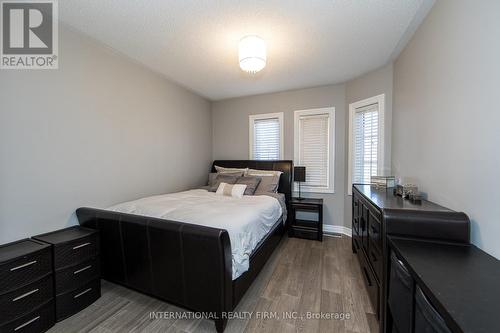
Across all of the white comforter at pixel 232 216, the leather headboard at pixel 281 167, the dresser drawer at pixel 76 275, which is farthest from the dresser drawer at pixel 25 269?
the leather headboard at pixel 281 167

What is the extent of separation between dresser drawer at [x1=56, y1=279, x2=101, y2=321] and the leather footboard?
163 mm

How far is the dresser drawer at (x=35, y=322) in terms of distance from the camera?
1369 millimetres

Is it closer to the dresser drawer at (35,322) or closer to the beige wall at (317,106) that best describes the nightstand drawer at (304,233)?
the beige wall at (317,106)

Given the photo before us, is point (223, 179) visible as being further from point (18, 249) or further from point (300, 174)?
point (18, 249)

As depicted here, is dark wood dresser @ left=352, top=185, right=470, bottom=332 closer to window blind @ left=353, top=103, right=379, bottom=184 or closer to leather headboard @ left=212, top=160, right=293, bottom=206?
window blind @ left=353, top=103, right=379, bottom=184

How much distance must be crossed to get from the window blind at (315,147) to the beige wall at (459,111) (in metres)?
1.55

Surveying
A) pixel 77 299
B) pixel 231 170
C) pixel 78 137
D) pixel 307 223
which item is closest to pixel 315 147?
pixel 307 223

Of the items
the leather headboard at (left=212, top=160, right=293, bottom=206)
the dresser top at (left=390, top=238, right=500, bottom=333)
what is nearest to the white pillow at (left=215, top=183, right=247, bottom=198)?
the leather headboard at (left=212, top=160, right=293, bottom=206)

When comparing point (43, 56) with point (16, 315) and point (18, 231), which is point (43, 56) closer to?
point (18, 231)

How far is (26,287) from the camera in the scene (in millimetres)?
1436

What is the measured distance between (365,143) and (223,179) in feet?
7.93

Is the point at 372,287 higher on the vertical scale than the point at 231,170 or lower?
lower

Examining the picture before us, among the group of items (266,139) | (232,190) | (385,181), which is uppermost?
(266,139)

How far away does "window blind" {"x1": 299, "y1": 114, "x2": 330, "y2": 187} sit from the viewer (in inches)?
143
